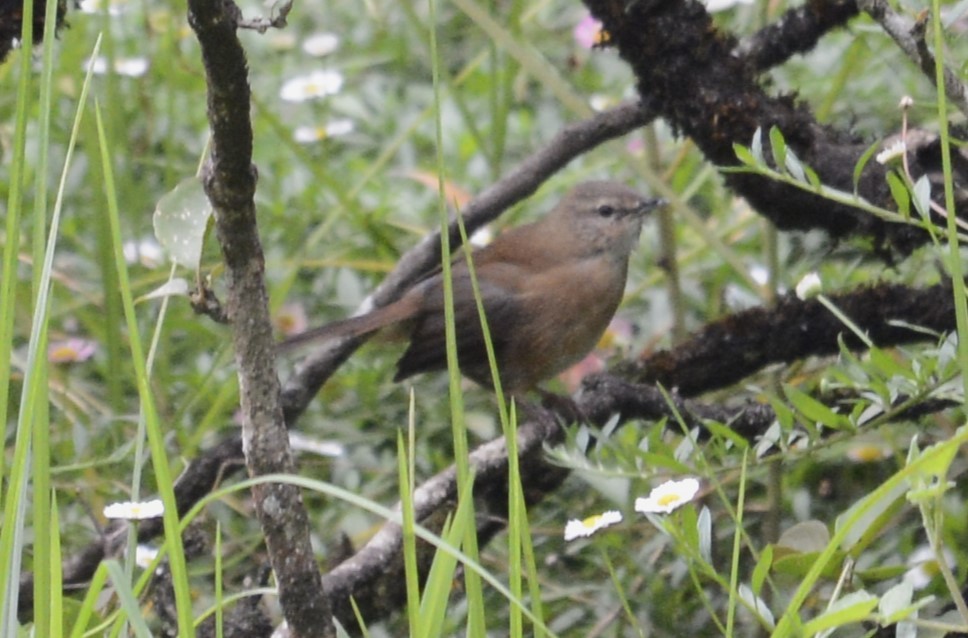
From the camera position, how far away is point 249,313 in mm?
1847

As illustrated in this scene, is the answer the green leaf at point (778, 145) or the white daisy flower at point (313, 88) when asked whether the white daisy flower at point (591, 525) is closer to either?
the green leaf at point (778, 145)

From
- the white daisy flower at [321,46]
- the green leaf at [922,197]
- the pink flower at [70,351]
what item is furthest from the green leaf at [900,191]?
the white daisy flower at [321,46]

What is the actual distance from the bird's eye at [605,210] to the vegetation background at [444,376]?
153 mm

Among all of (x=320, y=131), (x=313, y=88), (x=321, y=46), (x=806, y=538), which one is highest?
(x=321, y=46)

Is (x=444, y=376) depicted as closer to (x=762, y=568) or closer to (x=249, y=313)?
(x=249, y=313)

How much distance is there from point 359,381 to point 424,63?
205cm

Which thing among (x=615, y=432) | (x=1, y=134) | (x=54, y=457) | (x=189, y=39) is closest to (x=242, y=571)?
(x=54, y=457)

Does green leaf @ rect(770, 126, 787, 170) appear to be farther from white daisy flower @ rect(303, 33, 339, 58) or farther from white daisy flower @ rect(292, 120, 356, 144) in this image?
white daisy flower @ rect(303, 33, 339, 58)

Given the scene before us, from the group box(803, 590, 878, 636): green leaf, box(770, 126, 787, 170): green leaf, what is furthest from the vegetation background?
box(770, 126, 787, 170): green leaf

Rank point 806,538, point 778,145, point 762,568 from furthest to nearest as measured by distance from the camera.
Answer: point 806,538 < point 778,145 < point 762,568

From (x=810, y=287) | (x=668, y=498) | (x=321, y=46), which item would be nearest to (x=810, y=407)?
(x=668, y=498)

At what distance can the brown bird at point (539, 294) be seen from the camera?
3.94m

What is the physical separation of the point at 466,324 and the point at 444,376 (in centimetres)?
16

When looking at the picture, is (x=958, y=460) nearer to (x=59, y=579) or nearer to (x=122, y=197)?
(x=59, y=579)
